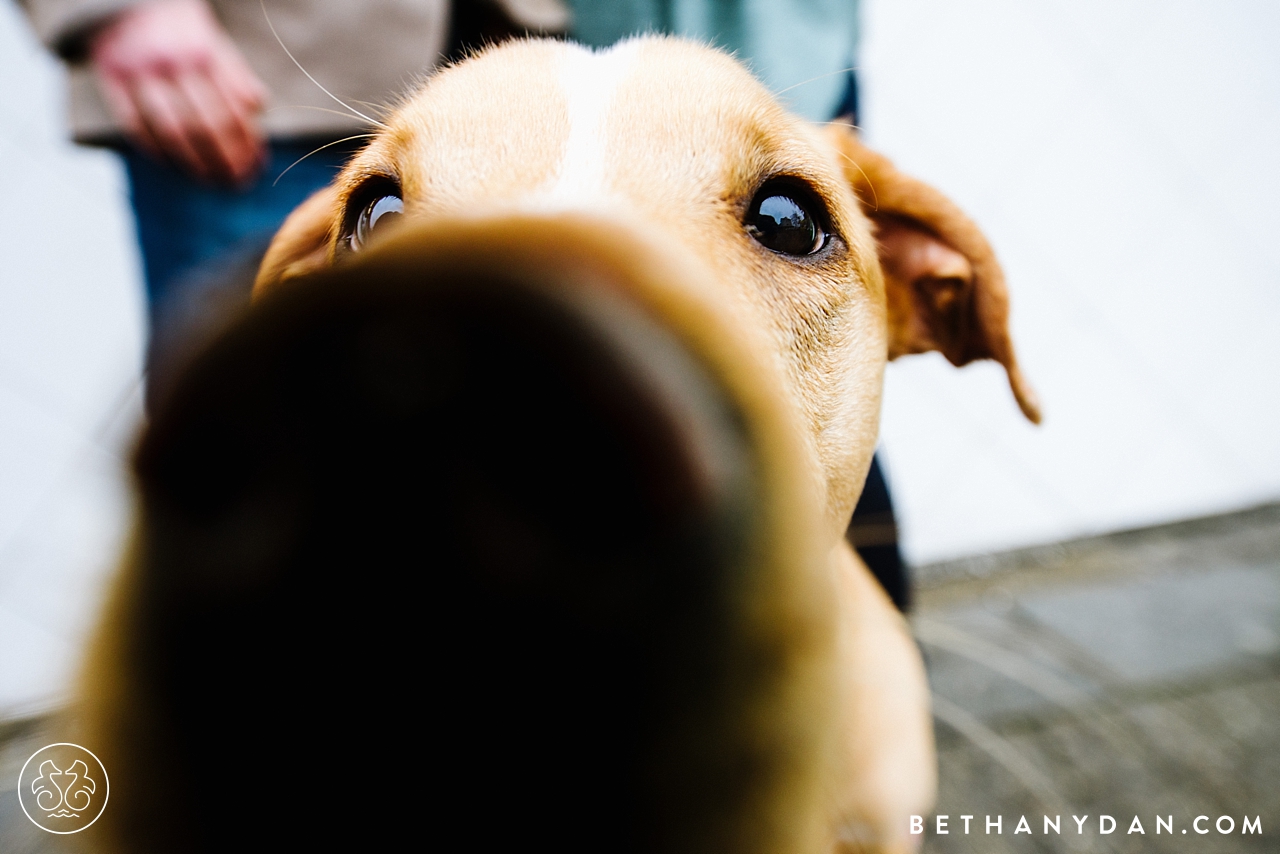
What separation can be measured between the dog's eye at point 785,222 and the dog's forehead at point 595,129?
3 centimetres

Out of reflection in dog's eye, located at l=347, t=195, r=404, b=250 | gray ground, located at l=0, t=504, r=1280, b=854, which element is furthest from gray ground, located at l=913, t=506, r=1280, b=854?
reflection in dog's eye, located at l=347, t=195, r=404, b=250

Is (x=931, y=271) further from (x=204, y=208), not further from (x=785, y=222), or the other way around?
(x=204, y=208)

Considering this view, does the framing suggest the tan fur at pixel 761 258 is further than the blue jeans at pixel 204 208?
No

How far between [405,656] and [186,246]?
1.54 m

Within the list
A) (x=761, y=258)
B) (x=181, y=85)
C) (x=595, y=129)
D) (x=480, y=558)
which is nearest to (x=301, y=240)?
(x=181, y=85)

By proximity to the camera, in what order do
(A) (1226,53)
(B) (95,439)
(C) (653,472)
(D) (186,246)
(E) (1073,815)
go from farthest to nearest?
(A) (1226,53) < (E) (1073,815) < (D) (186,246) < (B) (95,439) < (C) (653,472)

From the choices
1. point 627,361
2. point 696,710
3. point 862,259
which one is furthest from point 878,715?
point 627,361

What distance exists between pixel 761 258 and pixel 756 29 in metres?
0.59

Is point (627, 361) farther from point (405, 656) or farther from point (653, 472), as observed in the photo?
point (405, 656)

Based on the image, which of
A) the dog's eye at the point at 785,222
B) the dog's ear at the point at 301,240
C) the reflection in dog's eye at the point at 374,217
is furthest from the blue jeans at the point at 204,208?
the dog's eye at the point at 785,222

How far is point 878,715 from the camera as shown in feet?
5.00

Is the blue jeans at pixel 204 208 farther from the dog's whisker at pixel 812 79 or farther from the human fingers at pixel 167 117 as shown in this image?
the dog's whisker at pixel 812 79

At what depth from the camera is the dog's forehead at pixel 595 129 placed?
35.8 inches

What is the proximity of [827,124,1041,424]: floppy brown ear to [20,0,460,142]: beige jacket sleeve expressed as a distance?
86 cm
